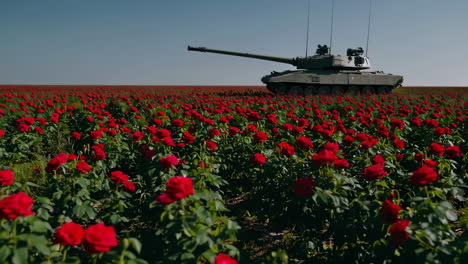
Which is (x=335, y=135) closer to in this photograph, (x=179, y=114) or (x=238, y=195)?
(x=238, y=195)

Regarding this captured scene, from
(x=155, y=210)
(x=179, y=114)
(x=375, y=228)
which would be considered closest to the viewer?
(x=375, y=228)

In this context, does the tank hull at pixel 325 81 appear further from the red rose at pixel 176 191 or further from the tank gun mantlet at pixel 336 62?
the red rose at pixel 176 191

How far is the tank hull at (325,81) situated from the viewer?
1909 centimetres

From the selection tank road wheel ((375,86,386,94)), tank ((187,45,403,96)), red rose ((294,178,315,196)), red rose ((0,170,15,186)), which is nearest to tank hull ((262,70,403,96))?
tank ((187,45,403,96))

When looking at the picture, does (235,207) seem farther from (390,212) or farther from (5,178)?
(5,178)

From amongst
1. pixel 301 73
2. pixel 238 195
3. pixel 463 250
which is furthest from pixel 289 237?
pixel 301 73

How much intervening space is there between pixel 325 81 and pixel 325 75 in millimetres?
352

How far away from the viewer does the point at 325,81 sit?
19.4 m

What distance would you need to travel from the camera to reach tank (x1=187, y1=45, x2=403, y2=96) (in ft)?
63.1

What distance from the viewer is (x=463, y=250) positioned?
1.59 meters

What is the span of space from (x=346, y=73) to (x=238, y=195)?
57.8 ft

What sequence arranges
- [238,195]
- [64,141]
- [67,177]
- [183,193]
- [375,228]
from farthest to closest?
1. [64,141]
2. [238,195]
3. [67,177]
4. [375,228]
5. [183,193]

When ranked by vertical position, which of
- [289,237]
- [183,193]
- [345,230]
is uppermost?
[183,193]

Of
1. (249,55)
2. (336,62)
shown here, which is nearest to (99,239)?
(249,55)
